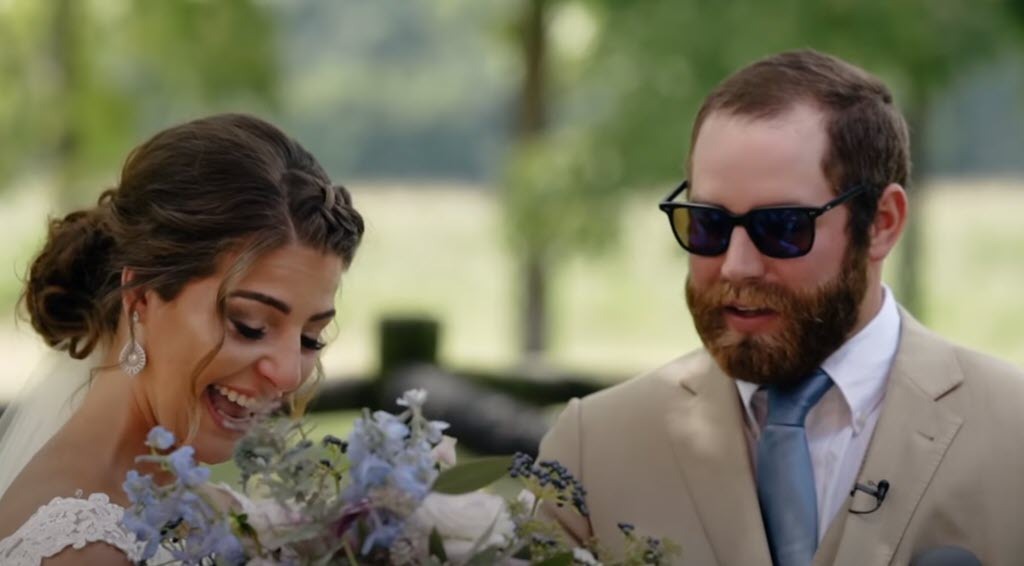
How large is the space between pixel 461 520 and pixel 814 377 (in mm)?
1376

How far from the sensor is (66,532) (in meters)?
3.07

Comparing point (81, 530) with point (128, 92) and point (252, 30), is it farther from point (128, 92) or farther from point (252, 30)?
point (128, 92)

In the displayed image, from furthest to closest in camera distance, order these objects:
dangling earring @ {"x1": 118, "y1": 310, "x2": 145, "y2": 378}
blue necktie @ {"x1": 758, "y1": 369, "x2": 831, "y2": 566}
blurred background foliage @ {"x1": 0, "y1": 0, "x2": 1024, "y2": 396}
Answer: blurred background foliage @ {"x1": 0, "y1": 0, "x2": 1024, "y2": 396} → blue necktie @ {"x1": 758, "y1": 369, "x2": 831, "y2": 566} → dangling earring @ {"x1": 118, "y1": 310, "x2": 145, "y2": 378}

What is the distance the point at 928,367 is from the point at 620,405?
680mm

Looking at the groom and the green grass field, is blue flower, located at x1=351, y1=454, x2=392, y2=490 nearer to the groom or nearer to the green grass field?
the groom

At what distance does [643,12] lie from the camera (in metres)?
10.2

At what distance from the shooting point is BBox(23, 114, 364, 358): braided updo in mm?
3166

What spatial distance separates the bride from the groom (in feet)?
2.56

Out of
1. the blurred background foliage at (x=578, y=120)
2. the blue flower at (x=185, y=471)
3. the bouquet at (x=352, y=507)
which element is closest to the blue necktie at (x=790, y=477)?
the blurred background foliage at (x=578, y=120)

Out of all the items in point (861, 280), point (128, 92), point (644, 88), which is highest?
point (861, 280)

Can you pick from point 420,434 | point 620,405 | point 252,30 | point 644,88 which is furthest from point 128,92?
point 420,434

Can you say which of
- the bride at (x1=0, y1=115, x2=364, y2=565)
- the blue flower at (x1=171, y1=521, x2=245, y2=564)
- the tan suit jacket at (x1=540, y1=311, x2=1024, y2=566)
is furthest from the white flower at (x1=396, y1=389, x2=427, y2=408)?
the tan suit jacket at (x1=540, y1=311, x2=1024, y2=566)

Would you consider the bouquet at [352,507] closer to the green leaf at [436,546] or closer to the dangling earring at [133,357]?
the green leaf at [436,546]

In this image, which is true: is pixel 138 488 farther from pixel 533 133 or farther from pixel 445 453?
pixel 533 133
